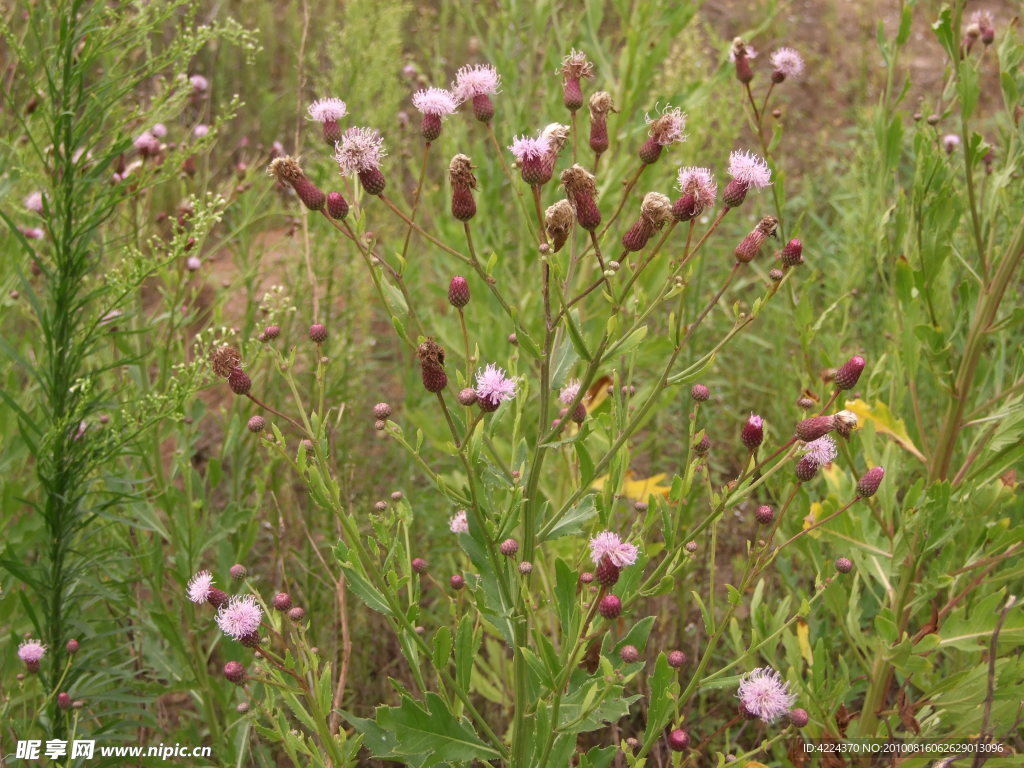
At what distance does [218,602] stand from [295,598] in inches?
45.7

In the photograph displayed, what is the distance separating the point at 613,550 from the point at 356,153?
2.51ft

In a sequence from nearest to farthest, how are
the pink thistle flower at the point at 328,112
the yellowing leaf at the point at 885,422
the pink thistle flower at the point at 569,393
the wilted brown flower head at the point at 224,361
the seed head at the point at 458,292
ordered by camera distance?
1. the seed head at the point at 458,292
2. the wilted brown flower head at the point at 224,361
3. the pink thistle flower at the point at 328,112
4. the pink thistle flower at the point at 569,393
5. the yellowing leaf at the point at 885,422

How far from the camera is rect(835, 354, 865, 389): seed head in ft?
5.38

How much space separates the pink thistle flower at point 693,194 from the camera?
1484 mm

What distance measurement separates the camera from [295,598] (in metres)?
2.82

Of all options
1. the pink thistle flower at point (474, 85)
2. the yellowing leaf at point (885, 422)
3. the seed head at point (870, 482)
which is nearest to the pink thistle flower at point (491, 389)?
the pink thistle flower at point (474, 85)

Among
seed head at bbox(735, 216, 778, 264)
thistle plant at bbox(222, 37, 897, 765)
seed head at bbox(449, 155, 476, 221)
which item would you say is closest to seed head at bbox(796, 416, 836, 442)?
thistle plant at bbox(222, 37, 897, 765)

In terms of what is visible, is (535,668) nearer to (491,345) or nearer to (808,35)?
(491,345)

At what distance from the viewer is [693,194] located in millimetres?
1494

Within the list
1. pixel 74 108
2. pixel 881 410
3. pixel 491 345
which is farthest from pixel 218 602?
pixel 881 410

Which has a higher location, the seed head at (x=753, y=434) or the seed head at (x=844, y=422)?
the seed head at (x=844, y=422)

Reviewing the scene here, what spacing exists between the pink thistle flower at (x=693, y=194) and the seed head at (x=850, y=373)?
1.27 feet

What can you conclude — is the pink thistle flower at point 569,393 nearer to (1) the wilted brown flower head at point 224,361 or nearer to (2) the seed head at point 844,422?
(2) the seed head at point 844,422

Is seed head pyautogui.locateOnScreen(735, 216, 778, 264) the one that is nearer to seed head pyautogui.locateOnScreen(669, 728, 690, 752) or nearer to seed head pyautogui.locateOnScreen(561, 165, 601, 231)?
seed head pyautogui.locateOnScreen(561, 165, 601, 231)
